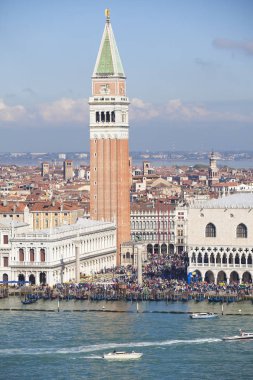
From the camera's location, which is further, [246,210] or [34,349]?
[246,210]

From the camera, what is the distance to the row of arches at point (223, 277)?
167 ft

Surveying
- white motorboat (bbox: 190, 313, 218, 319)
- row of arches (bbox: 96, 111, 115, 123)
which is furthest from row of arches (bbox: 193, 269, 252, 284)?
row of arches (bbox: 96, 111, 115, 123)

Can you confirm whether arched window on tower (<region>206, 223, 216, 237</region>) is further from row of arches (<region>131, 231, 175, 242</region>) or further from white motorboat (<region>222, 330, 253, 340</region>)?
row of arches (<region>131, 231, 175, 242</region>)

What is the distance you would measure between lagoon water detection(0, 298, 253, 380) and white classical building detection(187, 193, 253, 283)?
4.13 m

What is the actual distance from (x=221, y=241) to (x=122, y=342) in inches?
473

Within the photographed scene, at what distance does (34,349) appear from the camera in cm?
3878

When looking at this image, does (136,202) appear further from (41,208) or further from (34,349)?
(34,349)

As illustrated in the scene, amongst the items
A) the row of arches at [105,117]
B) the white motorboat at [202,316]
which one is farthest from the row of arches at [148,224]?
A: the white motorboat at [202,316]

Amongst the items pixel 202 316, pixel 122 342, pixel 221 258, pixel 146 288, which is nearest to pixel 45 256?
pixel 146 288

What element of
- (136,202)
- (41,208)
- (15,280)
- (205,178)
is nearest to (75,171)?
(205,178)

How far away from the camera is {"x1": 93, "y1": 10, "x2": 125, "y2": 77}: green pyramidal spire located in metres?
59.0

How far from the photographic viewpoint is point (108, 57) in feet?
194

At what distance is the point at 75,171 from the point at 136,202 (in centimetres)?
7577

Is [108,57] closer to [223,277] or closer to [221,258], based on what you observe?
[221,258]
